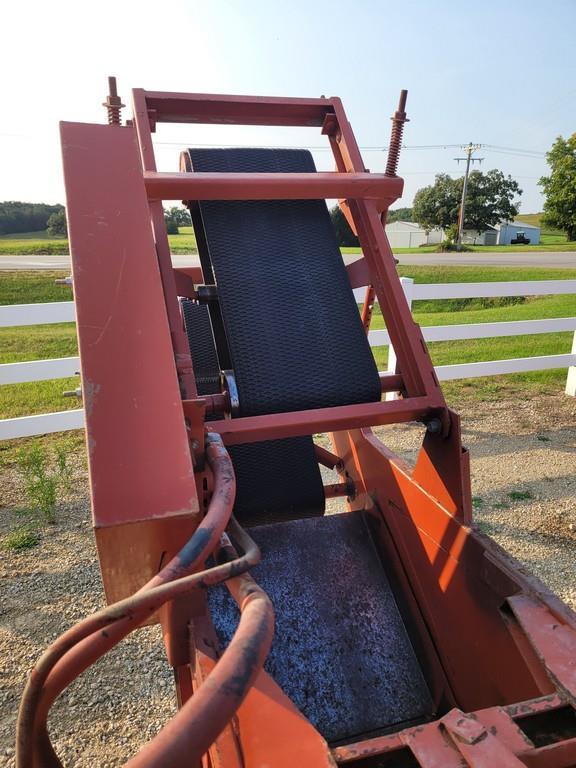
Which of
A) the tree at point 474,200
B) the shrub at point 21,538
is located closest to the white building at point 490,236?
the tree at point 474,200

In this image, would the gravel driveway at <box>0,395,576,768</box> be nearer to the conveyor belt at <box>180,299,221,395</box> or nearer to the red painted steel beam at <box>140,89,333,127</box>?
the conveyor belt at <box>180,299,221,395</box>

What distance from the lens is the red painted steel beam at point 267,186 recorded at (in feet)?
6.55

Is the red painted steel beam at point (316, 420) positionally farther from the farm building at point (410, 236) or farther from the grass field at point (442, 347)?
the farm building at point (410, 236)

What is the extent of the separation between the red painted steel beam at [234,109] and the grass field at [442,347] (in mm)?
4593

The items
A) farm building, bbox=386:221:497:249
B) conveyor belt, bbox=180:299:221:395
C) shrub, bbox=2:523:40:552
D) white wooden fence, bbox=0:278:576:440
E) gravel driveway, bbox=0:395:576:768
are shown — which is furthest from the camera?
farm building, bbox=386:221:497:249

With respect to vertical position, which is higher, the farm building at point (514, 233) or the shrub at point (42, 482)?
the farm building at point (514, 233)

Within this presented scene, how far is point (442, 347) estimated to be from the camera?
31.7 feet

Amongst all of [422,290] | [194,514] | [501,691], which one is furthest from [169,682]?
[422,290]

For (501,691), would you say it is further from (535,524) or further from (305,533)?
(535,524)

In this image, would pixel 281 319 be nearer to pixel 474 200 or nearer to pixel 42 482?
pixel 42 482

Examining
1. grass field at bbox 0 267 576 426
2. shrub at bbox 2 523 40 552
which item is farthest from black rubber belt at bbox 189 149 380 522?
grass field at bbox 0 267 576 426

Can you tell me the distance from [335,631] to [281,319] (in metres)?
1.15

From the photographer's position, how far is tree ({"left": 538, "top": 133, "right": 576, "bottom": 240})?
39.6 metres

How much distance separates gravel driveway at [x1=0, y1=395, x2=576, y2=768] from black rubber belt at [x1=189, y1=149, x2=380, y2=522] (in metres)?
0.96
